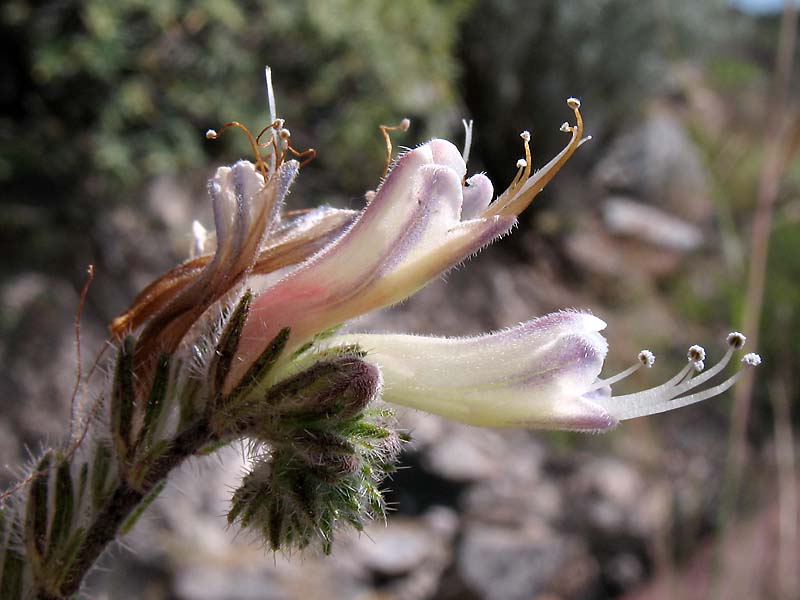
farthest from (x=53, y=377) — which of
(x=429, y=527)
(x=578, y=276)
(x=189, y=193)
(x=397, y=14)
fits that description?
(x=578, y=276)

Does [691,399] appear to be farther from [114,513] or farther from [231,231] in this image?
[114,513]

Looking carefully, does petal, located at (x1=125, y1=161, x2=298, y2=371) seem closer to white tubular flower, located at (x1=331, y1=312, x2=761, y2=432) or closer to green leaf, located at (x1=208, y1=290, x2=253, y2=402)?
green leaf, located at (x1=208, y1=290, x2=253, y2=402)

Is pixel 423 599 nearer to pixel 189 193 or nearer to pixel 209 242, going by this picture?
pixel 189 193

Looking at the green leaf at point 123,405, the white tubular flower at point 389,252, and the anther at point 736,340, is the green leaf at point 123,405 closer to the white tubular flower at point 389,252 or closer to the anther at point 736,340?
the white tubular flower at point 389,252

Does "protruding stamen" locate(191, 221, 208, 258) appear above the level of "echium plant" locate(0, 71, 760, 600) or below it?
above

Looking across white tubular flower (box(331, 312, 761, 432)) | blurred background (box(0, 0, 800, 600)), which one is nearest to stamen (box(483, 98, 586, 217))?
white tubular flower (box(331, 312, 761, 432))

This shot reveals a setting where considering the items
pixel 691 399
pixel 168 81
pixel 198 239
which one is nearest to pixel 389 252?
pixel 198 239
